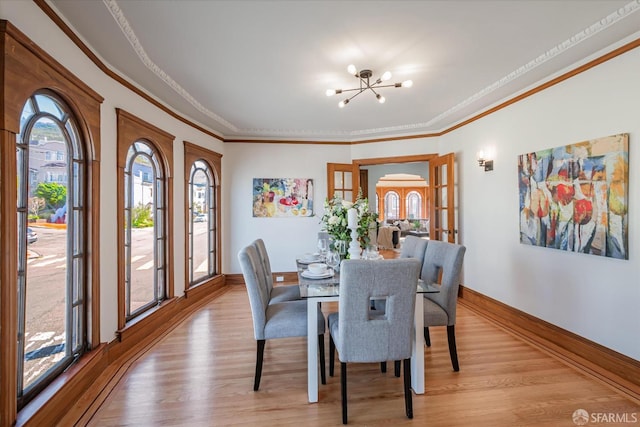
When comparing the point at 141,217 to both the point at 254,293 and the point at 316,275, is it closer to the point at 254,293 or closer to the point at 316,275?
the point at 254,293

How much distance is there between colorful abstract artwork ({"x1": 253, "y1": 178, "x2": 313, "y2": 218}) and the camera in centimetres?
550

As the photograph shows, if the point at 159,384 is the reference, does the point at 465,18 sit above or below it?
above

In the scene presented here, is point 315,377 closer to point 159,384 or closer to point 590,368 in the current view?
point 159,384

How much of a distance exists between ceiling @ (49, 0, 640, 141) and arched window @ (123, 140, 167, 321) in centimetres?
76

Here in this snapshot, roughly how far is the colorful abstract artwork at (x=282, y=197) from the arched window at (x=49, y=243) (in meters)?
3.14

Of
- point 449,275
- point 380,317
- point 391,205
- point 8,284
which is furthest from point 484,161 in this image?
point 391,205

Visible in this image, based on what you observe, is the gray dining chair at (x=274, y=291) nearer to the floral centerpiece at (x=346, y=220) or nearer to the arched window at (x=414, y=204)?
the floral centerpiece at (x=346, y=220)

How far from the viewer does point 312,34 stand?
2.37 m

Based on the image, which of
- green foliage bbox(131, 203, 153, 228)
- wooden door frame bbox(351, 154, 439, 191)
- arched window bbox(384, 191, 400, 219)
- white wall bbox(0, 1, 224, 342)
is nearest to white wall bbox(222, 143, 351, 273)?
wooden door frame bbox(351, 154, 439, 191)

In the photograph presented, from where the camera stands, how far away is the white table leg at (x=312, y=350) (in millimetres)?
2168

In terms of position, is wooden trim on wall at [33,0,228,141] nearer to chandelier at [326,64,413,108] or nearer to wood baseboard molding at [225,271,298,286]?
chandelier at [326,64,413,108]

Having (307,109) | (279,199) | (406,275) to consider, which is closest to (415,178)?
(279,199)

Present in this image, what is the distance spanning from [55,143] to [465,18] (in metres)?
2.94

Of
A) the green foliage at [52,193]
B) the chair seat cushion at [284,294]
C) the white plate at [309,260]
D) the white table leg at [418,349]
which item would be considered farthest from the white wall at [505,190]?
the white plate at [309,260]
